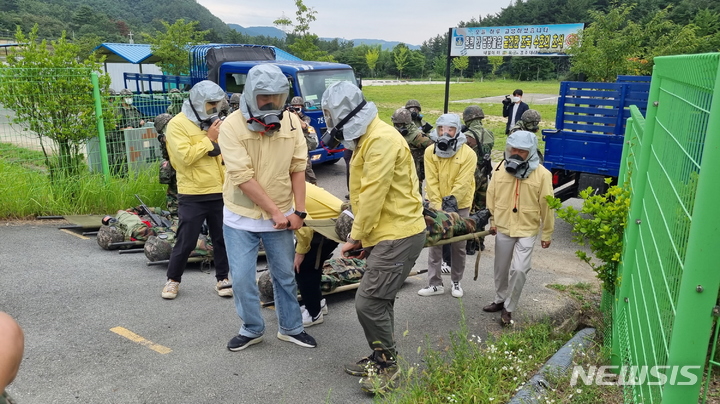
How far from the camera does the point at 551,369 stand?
138 inches

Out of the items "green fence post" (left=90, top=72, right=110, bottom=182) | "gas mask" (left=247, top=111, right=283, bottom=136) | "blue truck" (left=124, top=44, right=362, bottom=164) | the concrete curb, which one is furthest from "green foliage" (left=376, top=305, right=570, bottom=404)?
"blue truck" (left=124, top=44, right=362, bottom=164)

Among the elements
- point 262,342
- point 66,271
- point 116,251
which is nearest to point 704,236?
point 262,342

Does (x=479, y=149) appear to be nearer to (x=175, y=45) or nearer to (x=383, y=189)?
(x=383, y=189)

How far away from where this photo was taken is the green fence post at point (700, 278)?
4.85 ft

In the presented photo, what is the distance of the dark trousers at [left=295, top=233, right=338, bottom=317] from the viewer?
423cm

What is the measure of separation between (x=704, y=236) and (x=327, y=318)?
3.52 meters

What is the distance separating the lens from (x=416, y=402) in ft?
10.4

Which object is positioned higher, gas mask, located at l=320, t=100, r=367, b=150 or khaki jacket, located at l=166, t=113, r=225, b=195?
gas mask, located at l=320, t=100, r=367, b=150

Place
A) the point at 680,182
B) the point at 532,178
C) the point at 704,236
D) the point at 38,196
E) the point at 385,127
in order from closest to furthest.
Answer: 1. the point at 704,236
2. the point at 680,182
3. the point at 385,127
4. the point at 532,178
5. the point at 38,196

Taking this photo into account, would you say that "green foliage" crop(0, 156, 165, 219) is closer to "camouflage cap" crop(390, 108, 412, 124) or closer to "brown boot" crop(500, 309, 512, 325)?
"camouflage cap" crop(390, 108, 412, 124)

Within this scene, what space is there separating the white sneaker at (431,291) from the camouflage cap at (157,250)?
2730mm

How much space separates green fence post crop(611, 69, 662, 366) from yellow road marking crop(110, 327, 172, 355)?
312 centimetres

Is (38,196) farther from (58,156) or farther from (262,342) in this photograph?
(262,342)

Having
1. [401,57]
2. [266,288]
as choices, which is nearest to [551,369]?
[266,288]
